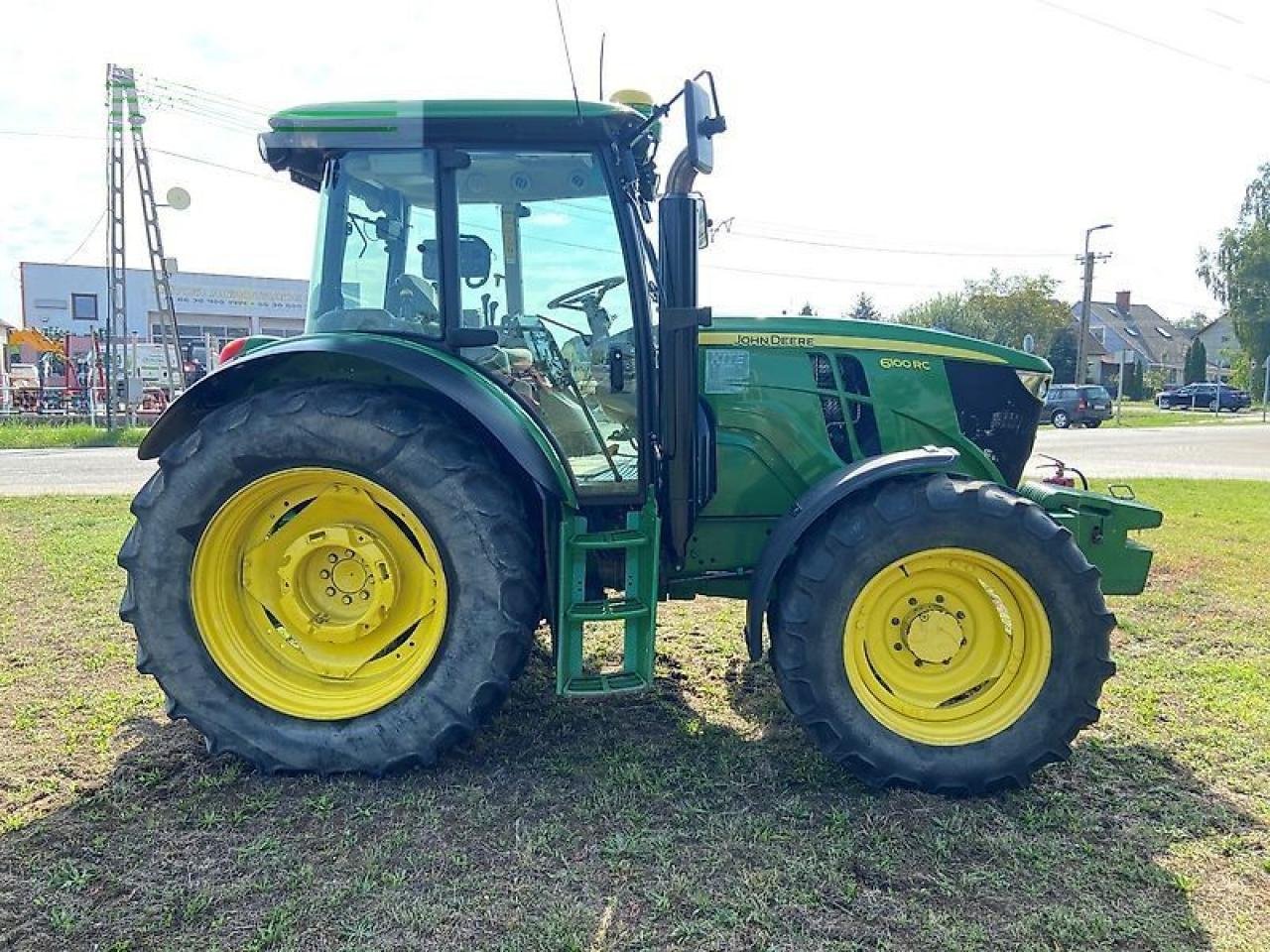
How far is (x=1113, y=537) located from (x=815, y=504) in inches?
59.9

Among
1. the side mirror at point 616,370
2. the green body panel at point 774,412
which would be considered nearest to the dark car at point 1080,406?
the green body panel at point 774,412

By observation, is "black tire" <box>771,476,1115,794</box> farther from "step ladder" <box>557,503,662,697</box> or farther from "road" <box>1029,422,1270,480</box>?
"road" <box>1029,422,1270,480</box>

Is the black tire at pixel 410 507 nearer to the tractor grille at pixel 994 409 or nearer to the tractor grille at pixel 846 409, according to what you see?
the tractor grille at pixel 846 409

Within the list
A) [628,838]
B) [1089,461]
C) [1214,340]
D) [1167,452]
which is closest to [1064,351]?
[1167,452]

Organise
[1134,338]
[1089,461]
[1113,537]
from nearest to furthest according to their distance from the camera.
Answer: [1113,537]
[1089,461]
[1134,338]

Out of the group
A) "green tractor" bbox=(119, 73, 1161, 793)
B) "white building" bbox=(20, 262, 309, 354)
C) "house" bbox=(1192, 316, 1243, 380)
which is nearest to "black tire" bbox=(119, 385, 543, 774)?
"green tractor" bbox=(119, 73, 1161, 793)

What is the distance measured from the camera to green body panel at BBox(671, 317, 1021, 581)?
3717 mm

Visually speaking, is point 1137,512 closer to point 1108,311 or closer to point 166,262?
point 166,262

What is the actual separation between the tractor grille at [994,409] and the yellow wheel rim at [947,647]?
0.92 metres

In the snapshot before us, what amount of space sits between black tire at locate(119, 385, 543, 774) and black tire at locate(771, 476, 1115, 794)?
980mm

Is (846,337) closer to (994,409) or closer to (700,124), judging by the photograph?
(994,409)

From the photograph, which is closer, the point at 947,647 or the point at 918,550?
the point at 918,550

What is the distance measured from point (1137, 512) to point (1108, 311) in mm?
80738

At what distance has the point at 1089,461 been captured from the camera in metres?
16.0
